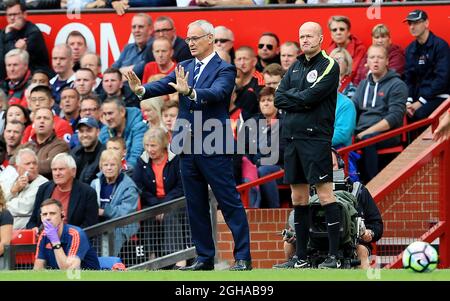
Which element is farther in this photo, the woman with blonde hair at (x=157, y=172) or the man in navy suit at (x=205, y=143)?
the woman with blonde hair at (x=157, y=172)

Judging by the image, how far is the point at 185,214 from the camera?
1452cm

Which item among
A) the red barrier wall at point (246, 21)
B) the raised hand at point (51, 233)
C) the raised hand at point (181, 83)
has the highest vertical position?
the red barrier wall at point (246, 21)

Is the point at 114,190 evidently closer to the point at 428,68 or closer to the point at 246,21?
the point at 246,21

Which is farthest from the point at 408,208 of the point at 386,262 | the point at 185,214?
the point at 185,214

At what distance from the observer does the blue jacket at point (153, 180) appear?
14.9 m

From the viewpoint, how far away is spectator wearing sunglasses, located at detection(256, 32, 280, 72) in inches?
655

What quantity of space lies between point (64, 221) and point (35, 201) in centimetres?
49

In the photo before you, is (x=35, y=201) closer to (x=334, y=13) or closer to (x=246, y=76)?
(x=246, y=76)

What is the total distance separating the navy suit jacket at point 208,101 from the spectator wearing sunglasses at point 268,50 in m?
5.13

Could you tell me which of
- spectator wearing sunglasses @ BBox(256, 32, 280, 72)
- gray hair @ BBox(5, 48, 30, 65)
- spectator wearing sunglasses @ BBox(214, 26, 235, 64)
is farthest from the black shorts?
gray hair @ BBox(5, 48, 30, 65)

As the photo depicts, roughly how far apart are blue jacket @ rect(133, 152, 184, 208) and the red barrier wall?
2.95 meters

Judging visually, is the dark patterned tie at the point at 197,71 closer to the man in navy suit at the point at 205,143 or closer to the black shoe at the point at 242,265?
the man in navy suit at the point at 205,143

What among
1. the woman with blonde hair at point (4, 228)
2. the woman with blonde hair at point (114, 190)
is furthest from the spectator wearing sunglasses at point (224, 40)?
the woman with blonde hair at point (4, 228)

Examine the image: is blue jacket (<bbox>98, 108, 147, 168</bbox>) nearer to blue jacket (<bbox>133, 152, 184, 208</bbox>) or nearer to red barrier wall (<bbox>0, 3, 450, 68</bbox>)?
blue jacket (<bbox>133, 152, 184, 208</bbox>)
